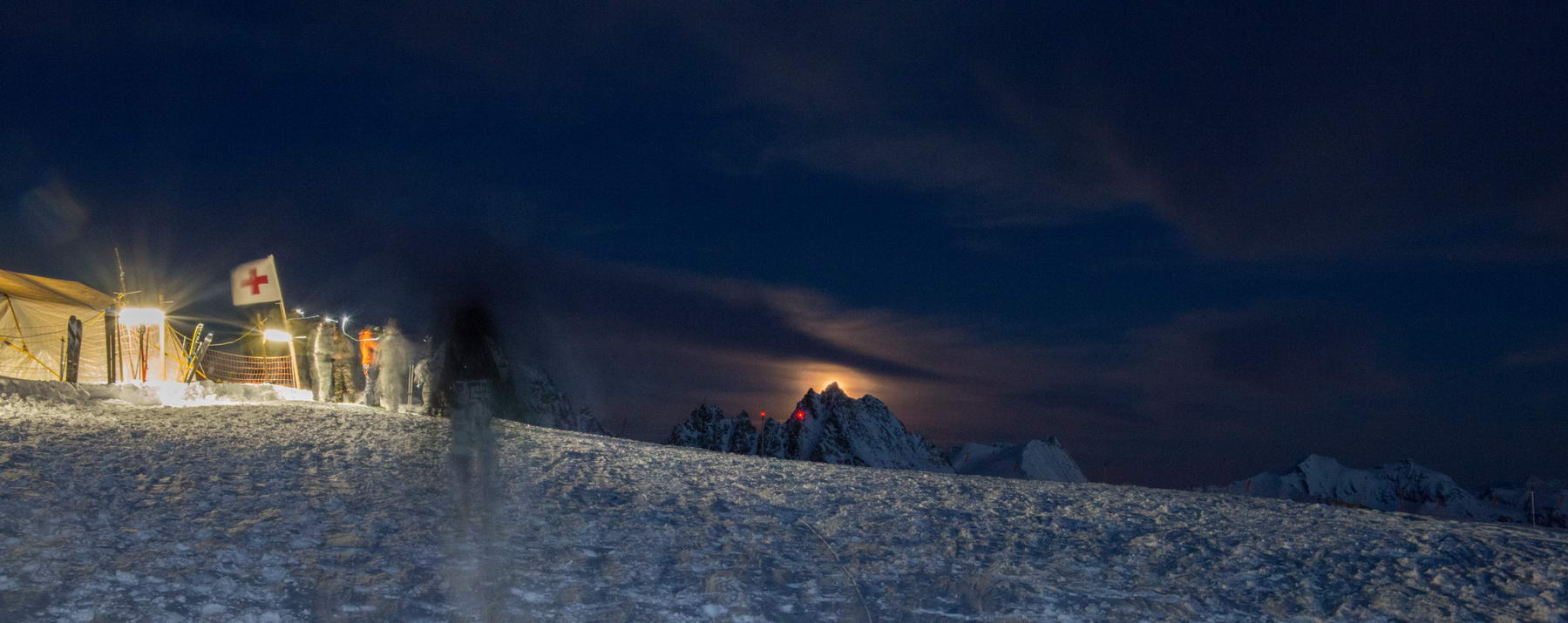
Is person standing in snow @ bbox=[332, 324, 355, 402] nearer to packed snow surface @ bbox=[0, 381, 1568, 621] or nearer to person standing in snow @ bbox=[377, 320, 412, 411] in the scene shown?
person standing in snow @ bbox=[377, 320, 412, 411]

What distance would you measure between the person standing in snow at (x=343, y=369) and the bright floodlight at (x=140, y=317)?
603 cm

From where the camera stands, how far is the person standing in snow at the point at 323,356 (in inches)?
981

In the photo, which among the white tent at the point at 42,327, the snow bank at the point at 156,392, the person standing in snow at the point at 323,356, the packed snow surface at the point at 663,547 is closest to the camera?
the packed snow surface at the point at 663,547

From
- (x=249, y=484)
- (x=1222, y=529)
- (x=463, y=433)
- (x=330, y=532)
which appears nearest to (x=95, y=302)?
(x=463, y=433)

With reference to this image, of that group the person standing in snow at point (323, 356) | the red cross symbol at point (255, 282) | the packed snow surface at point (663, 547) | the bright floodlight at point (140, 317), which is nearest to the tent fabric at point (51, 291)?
the bright floodlight at point (140, 317)

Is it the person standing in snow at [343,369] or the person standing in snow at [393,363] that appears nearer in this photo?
the person standing in snow at [393,363]

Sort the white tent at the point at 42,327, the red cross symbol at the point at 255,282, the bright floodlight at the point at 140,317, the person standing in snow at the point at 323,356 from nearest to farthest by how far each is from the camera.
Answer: the person standing in snow at the point at 323,356 → the red cross symbol at the point at 255,282 → the bright floodlight at the point at 140,317 → the white tent at the point at 42,327

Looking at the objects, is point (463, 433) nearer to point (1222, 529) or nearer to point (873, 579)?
point (873, 579)

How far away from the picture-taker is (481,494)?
37.1ft

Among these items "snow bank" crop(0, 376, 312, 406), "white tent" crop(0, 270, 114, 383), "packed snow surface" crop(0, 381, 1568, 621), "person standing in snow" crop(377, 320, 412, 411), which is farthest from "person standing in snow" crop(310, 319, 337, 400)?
"white tent" crop(0, 270, 114, 383)

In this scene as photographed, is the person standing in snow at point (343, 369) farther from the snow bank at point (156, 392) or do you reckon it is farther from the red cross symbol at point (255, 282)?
the red cross symbol at point (255, 282)

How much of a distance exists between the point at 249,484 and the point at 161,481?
92 cm

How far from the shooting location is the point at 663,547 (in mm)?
9281

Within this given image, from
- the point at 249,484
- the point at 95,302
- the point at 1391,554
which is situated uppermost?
the point at 95,302
